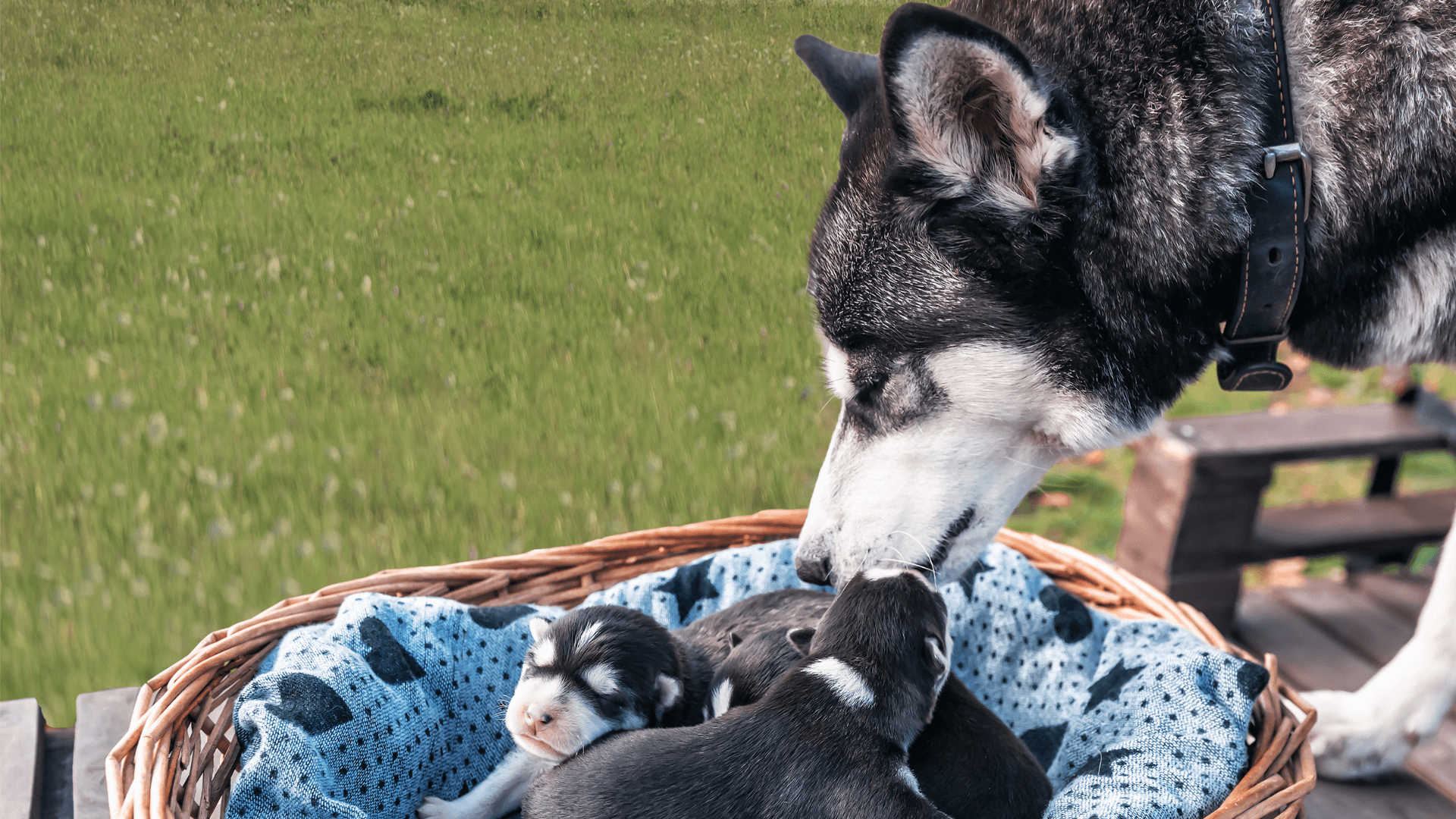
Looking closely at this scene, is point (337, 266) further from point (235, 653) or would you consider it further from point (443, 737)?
point (443, 737)

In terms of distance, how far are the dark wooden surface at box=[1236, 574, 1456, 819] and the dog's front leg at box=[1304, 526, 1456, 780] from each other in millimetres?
64

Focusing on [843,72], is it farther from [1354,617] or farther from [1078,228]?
[1354,617]

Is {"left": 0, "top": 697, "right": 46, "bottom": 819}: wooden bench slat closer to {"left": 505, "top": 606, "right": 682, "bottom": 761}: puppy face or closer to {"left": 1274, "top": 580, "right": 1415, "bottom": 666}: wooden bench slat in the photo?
{"left": 505, "top": 606, "right": 682, "bottom": 761}: puppy face

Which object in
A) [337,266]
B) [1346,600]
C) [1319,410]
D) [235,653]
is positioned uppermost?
[337,266]

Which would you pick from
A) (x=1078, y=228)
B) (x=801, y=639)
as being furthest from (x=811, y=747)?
(x=1078, y=228)

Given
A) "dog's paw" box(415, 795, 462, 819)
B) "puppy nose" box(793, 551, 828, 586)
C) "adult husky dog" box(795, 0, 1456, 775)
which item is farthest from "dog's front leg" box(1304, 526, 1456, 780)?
"dog's paw" box(415, 795, 462, 819)

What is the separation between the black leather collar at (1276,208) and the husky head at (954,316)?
124 mm

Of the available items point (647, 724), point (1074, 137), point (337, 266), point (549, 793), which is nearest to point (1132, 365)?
point (1074, 137)

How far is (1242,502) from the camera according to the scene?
263 cm

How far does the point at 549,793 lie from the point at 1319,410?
2.49 meters

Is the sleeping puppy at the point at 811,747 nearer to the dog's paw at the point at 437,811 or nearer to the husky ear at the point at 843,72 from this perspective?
the dog's paw at the point at 437,811

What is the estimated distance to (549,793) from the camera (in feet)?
4.96

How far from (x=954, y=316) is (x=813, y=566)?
535 mm

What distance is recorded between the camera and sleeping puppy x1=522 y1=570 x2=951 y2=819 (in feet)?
4.71
